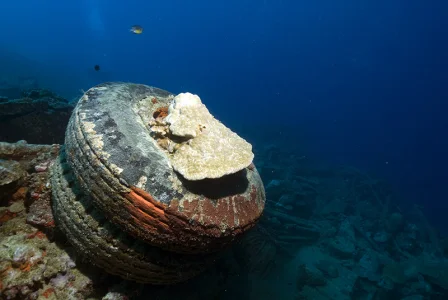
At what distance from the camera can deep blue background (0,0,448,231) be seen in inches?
1458

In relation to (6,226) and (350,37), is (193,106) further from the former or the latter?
(350,37)

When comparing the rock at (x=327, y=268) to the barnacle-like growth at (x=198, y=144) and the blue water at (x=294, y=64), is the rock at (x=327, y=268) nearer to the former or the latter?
the barnacle-like growth at (x=198, y=144)

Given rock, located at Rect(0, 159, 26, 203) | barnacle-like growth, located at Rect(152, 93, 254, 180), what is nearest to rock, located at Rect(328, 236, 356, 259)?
barnacle-like growth, located at Rect(152, 93, 254, 180)

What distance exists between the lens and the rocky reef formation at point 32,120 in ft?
15.2

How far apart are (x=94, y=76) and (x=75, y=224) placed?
4926cm

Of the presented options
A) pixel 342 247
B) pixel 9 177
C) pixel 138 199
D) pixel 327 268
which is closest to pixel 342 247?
pixel 342 247

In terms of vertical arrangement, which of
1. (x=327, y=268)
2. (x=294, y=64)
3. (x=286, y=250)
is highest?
(x=286, y=250)

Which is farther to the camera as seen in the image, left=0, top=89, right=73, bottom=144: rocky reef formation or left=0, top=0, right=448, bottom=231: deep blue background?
left=0, top=0, right=448, bottom=231: deep blue background

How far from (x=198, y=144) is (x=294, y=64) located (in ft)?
377

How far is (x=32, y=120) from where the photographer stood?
4.90 meters

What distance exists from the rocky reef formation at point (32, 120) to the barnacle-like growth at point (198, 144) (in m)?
3.74

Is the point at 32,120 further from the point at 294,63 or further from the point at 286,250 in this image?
the point at 294,63

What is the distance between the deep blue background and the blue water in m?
0.40

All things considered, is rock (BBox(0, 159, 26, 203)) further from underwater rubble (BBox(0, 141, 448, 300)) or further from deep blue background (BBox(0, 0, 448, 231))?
deep blue background (BBox(0, 0, 448, 231))
